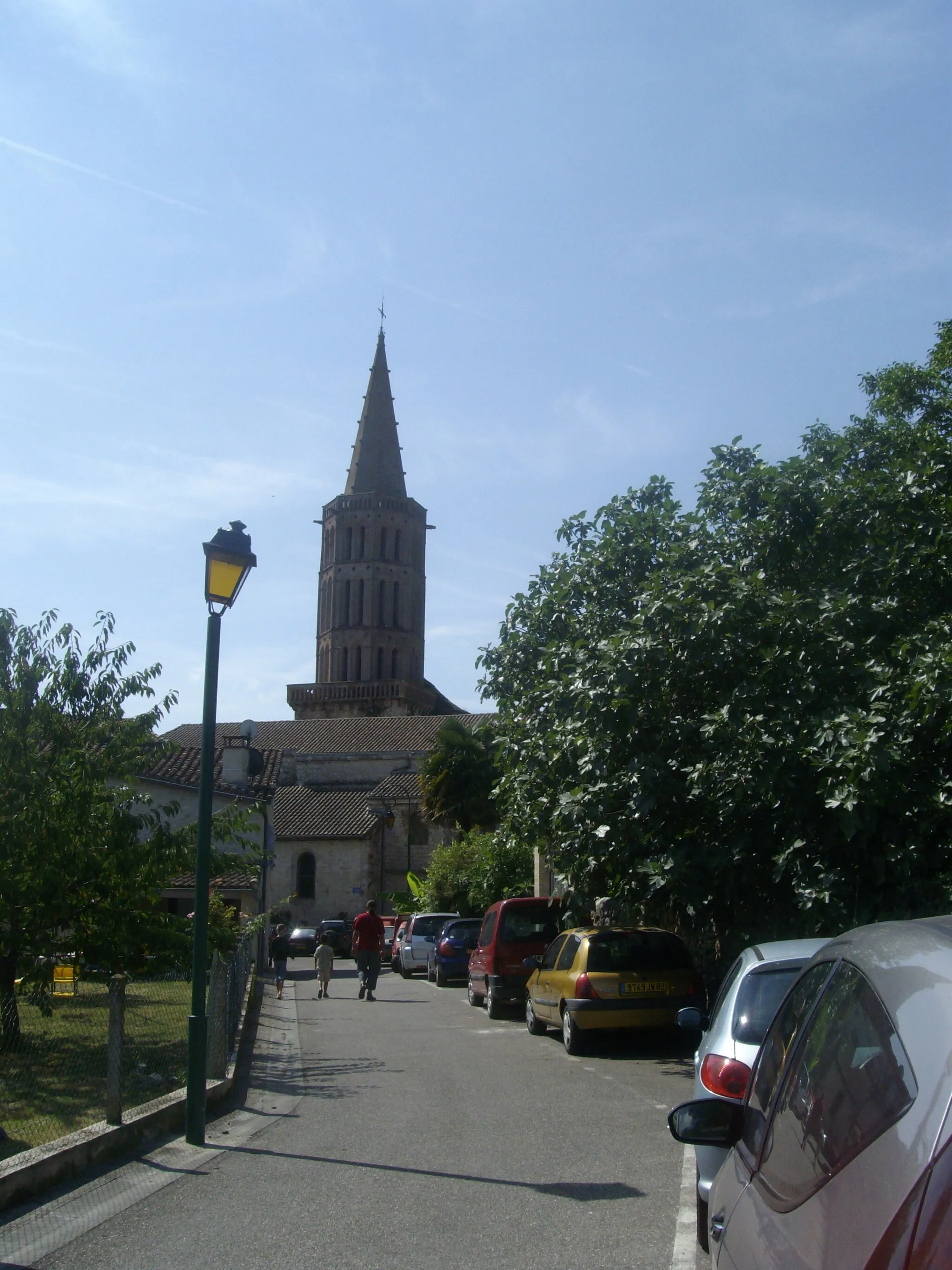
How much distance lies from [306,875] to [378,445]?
164 ft

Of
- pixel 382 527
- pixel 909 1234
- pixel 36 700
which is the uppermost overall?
pixel 382 527

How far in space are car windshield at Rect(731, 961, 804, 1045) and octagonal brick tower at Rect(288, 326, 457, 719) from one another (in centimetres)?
9939

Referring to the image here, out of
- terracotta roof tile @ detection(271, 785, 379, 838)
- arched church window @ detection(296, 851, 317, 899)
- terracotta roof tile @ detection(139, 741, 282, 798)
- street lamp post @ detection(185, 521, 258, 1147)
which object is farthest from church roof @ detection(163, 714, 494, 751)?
street lamp post @ detection(185, 521, 258, 1147)

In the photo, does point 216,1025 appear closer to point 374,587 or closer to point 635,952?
point 635,952

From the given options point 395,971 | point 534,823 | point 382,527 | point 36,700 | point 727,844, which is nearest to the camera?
point 727,844

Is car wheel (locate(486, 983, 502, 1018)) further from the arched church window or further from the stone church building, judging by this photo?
the arched church window

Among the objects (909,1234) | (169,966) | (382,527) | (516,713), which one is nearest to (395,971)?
(516,713)

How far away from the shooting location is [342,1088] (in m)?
12.1

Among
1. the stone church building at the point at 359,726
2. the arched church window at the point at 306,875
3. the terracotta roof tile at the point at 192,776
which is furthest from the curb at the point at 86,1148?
the arched church window at the point at 306,875

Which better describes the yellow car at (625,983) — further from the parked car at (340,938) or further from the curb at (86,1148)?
the parked car at (340,938)

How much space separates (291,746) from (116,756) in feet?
262

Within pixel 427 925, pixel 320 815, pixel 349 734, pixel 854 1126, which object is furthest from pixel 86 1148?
pixel 349 734

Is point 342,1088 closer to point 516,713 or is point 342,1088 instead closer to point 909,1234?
point 516,713

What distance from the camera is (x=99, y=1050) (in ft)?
32.8
